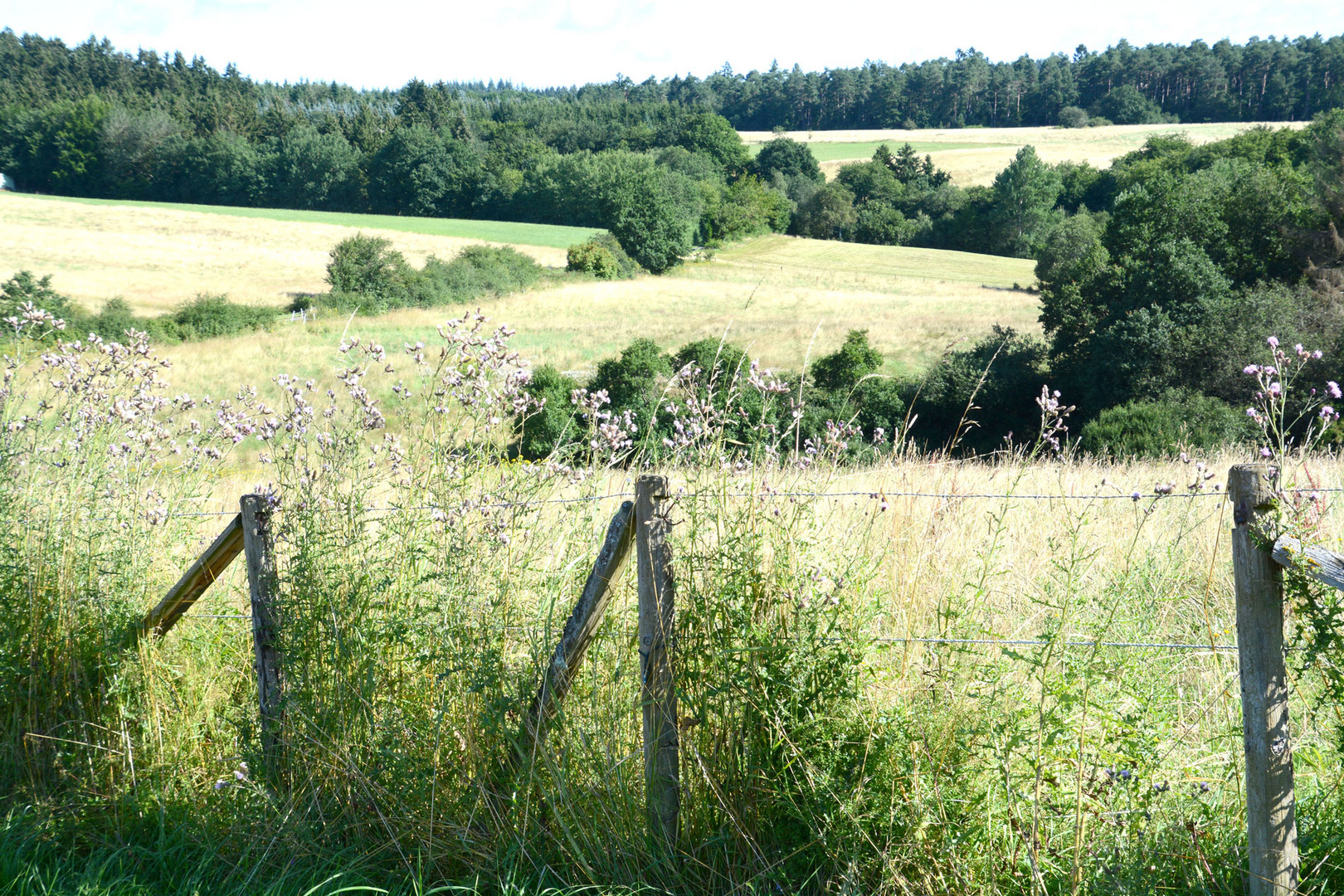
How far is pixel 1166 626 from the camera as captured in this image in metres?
3.96

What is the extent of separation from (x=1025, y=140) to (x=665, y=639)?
364 feet

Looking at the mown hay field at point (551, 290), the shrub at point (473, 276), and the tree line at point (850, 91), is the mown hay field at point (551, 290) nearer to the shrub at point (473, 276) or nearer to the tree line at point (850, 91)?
the shrub at point (473, 276)

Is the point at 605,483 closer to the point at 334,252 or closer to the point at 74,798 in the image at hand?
the point at 74,798

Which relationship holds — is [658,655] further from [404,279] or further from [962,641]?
[404,279]

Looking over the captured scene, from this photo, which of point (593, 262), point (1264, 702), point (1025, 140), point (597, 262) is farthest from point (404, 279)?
point (1025, 140)

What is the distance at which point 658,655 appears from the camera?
2531 millimetres

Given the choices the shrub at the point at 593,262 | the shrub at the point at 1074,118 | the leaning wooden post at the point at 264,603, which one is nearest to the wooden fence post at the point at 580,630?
Result: the leaning wooden post at the point at 264,603

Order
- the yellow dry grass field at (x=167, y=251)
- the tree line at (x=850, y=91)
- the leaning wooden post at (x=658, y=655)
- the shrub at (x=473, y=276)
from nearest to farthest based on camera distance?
the leaning wooden post at (x=658, y=655)
the yellow dry grass field at (x=167, y=251)
the shrub at (x=473, y=276)
the tree line at (x=850, y=91)

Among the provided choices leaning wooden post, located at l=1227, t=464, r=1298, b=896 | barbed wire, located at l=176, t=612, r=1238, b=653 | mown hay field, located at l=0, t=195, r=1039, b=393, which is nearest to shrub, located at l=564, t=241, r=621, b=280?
mown hay field, located at l=0, t=195, r=1039, b=393

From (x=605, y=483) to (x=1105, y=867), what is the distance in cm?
226

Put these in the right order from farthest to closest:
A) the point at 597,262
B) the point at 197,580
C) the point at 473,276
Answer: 1. the point at 597,262
2. the point at 473,276
3. the point at 197,580

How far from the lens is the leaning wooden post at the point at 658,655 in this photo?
250 cm

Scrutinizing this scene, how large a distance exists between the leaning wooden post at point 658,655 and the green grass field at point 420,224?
6496cm

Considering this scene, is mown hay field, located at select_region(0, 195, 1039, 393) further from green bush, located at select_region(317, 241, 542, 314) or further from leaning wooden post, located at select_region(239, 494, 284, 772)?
leaning wooden post, located at select_region(239, 494, 284, 772)
